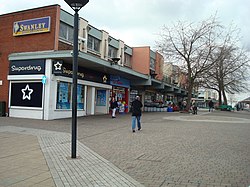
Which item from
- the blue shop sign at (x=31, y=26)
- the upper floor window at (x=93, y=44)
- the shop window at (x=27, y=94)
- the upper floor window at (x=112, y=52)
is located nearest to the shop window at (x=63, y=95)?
the shop window at (x=27, y=94)

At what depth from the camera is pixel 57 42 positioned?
17922 millimetres

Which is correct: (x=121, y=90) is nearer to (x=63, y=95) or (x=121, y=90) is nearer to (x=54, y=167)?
(x=63, y=95)

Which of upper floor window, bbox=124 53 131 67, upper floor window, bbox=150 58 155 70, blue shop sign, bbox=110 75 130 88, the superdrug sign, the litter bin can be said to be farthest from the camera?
Answer: upper floor window, bbox=150 58 155 70

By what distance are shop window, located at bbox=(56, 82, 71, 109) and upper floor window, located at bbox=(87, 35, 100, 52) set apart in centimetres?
731

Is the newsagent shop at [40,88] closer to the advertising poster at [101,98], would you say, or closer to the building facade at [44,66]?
the building facade at [44,66]

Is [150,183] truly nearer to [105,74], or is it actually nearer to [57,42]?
[57,42]

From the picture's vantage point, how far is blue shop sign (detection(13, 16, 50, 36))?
1802 cm

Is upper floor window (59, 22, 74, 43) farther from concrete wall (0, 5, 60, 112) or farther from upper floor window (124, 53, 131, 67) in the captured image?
upper floor window (124, 53, 131, 67)

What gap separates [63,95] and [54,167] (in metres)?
12.6

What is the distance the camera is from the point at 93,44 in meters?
25.4

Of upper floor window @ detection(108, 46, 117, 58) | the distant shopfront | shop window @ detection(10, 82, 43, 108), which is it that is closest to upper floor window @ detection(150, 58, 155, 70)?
upper floor window @ detection(108, 46, 117, 58)

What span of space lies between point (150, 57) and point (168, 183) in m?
33.5

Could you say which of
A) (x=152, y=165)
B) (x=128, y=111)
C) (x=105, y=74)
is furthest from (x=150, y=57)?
(x=152, y=165)

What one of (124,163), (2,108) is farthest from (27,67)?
(124,163)
